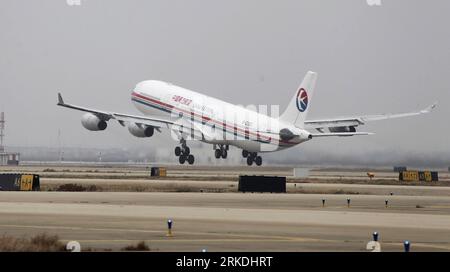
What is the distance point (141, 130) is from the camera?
136625 millimetres

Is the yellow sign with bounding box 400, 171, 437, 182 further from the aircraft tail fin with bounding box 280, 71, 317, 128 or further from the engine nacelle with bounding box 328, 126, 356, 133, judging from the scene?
the engine nacelle with bounding box 328, 126, 356, 133

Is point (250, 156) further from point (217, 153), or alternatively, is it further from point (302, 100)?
point (302, 100)

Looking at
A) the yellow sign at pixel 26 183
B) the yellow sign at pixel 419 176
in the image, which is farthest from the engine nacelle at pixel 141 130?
the yellow sign at pixel 26 183

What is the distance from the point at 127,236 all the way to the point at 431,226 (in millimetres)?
17157

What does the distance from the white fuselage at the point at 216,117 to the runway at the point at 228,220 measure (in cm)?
3970

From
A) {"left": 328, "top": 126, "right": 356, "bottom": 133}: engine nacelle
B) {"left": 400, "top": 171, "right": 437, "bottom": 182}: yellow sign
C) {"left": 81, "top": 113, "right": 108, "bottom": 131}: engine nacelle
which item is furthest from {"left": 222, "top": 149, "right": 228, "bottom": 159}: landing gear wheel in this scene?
{"left": 400, "top": 171, "right": 437, "bottom": 182}: yellow sign

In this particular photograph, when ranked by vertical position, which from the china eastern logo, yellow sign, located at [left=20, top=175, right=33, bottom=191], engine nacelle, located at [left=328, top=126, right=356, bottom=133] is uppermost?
the china eastern logo

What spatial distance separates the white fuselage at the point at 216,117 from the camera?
122875mm

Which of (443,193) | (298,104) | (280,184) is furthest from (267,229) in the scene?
(298,104)

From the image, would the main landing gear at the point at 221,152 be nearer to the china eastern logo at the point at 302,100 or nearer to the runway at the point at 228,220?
the china eastern logo at the point at 302,100

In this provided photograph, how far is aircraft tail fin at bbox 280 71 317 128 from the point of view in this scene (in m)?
124

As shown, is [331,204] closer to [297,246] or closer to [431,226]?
[431,226]

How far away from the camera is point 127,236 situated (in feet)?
150
